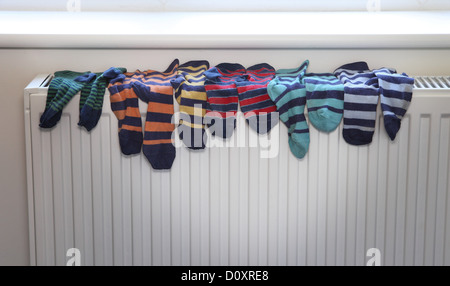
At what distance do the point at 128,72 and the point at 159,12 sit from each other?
0.55ft

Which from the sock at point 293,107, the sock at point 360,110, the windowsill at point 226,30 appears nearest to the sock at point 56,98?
the windowsill at point 226,30

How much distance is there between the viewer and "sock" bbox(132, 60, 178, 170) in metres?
1.17

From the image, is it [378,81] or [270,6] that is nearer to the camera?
[378,81]

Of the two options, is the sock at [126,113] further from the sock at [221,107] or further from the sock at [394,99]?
the sock at [394,99]

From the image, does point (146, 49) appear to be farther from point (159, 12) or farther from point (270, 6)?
point (270, 6)

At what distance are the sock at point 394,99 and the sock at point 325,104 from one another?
83mm

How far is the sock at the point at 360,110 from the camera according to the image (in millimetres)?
1158

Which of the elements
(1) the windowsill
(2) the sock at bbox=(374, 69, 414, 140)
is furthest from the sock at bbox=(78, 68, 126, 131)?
(2) the sock at bbox=(374, 69, 414, 140)

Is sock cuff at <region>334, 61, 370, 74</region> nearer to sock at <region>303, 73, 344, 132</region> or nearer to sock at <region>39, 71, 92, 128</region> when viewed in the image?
sock at <region>303, 73, 344, 132</region>

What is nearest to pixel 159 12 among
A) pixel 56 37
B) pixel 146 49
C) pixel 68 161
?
pixel 146 49

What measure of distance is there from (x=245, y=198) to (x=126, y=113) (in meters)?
0.30

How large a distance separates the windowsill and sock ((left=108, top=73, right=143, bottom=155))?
14 cm
